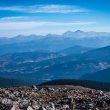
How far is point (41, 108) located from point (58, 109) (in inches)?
72.6

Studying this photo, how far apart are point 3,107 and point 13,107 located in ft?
4.69

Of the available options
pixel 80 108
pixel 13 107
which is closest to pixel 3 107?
pixel 13 107

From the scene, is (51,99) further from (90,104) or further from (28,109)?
(28,109)

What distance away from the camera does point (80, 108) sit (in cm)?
2736

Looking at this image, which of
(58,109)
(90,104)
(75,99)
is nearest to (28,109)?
(58,109)

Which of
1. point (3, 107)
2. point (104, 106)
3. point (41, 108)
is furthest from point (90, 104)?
point (3, 107)

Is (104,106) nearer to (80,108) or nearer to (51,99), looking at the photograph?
(80,108)

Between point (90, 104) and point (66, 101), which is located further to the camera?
point (66, 101)

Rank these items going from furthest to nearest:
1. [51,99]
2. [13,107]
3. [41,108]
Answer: [51,99], [41,108], [13,107]

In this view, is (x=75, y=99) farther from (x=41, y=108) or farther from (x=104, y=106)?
(x=41, y=108)

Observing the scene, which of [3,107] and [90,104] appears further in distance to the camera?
[90,104]

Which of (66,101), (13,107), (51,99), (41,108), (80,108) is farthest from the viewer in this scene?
(51,99)

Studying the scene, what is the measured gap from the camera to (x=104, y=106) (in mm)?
Result: 28703

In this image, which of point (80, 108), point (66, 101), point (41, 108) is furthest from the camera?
point (66, 101)
